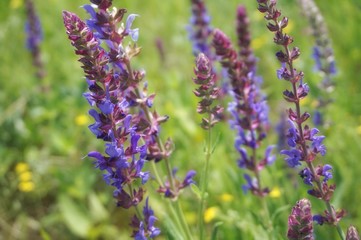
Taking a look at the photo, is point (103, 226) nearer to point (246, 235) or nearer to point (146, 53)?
point (246, 235)

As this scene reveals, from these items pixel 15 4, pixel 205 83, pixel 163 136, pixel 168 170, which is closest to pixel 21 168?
pixel 163 136

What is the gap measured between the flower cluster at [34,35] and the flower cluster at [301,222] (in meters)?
4.00

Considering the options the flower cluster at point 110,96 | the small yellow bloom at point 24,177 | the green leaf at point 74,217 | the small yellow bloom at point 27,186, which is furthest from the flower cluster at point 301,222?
the small yellow bloom at point 24,177

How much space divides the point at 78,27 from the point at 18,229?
2772mm

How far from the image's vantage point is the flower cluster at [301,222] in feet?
5.63

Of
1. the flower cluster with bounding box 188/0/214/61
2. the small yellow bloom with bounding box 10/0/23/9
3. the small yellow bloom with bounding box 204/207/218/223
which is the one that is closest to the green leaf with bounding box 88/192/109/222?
the small yellow bloom with bounding box 204/207/218/223

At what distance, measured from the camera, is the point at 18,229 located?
4.13m

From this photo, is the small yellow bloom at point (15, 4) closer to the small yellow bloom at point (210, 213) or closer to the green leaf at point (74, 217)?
the green leaf at point (74, 217)

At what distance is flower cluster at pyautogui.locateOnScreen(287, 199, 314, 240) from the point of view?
172cm

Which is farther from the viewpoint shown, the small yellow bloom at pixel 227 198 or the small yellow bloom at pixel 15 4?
the small yellow bloom at pixel 15 4

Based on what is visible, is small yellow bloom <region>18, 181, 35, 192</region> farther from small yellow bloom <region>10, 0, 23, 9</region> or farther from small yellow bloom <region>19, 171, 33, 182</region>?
small yellow bloom <region>10, 0, 23, 9</region>

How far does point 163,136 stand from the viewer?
14.8 feet

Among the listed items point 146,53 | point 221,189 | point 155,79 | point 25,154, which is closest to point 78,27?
point 221,189

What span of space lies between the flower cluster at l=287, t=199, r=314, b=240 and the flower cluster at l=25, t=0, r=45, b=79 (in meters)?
4.00
